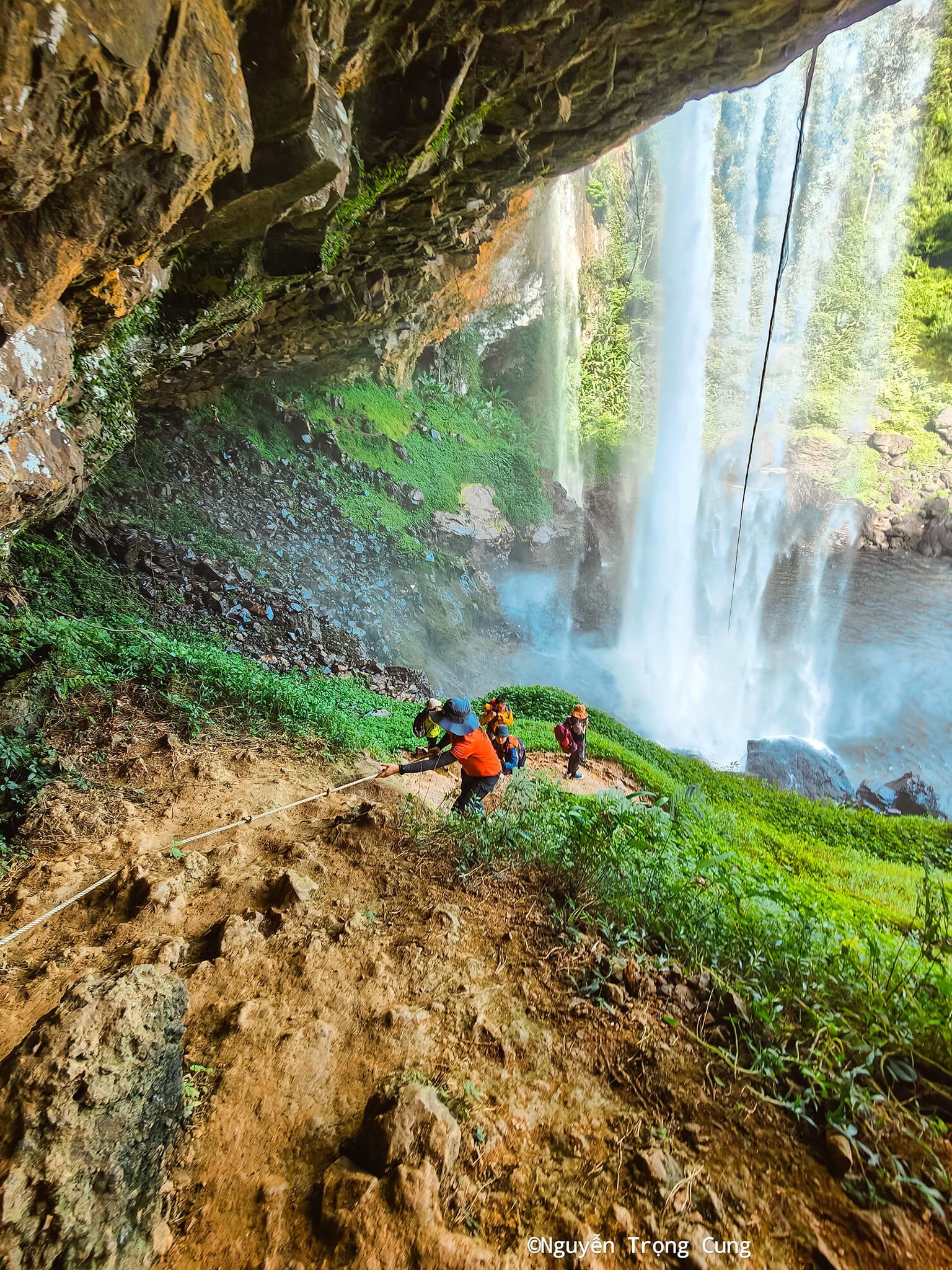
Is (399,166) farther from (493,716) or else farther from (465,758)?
(465,758)

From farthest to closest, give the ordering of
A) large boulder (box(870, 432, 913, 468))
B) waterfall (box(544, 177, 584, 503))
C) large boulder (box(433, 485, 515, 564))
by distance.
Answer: waterfall (box(544, 177, 584, 503))
large boulder (box(870, 432, 913, 468))
large boulder (box(433, 485, 515, 564))

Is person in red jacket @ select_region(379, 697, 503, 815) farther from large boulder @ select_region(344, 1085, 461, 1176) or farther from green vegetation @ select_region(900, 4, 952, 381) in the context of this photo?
green vegetation @ select_region(900, 4, 952, 381)

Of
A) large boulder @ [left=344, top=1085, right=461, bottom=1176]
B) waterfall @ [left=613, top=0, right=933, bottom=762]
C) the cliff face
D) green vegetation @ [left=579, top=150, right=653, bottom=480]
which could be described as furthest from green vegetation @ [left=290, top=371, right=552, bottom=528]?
large boulder @ [left=344, top=1085, right=461, bottom=1176]

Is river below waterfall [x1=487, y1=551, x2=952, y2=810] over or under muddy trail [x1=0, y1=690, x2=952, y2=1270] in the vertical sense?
under

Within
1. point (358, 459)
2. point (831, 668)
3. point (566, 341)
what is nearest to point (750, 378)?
point (566, 341)

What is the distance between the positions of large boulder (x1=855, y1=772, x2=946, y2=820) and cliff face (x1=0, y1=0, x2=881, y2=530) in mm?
12726

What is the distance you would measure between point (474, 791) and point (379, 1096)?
257 centimetres

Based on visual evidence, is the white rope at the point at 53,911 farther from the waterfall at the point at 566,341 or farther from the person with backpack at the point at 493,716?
the waterfall at the point at 566,341

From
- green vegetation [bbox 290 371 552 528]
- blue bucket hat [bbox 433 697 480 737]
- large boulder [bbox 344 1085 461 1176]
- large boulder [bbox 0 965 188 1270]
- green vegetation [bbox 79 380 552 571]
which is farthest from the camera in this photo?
green vegetation [bbox 290 371 552 528]

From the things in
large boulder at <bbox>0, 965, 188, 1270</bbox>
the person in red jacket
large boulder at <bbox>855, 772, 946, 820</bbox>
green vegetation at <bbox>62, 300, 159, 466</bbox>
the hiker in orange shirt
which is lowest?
large boulder at <bbox>855, 772, 946, 820</bbox>

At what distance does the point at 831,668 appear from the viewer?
1728cm

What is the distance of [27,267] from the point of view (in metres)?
2.96

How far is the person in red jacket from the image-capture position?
431 centimetres

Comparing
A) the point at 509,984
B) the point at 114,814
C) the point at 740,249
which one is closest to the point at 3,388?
the point at 114,814
